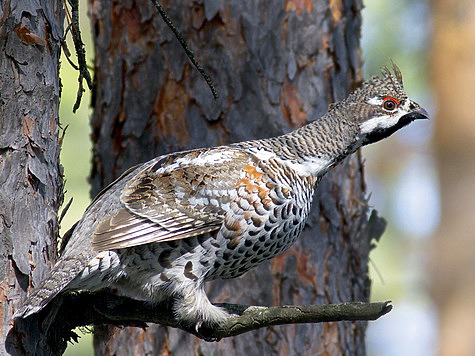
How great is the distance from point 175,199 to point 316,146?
1.04m

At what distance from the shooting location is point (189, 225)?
10.8 ft

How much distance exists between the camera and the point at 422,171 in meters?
16.7

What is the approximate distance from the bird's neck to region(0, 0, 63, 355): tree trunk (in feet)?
4.45

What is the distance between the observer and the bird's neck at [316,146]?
3.84m

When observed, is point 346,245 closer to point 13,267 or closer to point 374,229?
point 374,229

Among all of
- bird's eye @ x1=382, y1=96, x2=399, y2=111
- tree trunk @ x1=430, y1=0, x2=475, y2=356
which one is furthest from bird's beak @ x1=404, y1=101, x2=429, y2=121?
tree trunk @ x1=430, y1=0, x2=475, y2=356

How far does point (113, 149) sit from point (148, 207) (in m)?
1.65

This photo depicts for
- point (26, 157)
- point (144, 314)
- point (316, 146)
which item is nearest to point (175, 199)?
point (144, 314)

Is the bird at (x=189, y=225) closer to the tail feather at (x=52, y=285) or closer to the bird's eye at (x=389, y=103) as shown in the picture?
the tail feather at (x=52, y=285)

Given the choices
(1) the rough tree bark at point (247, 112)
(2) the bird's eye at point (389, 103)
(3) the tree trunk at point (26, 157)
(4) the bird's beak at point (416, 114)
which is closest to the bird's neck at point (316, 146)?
(2) the bird's eye at point (389, 103)

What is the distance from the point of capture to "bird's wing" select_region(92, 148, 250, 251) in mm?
3197

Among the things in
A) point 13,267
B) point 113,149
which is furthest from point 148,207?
point 113,149

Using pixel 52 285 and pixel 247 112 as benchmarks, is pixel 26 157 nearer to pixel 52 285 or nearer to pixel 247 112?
pixel 52 285

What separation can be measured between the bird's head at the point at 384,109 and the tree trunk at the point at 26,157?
6.40 ft
